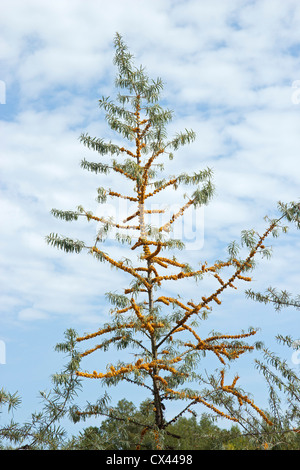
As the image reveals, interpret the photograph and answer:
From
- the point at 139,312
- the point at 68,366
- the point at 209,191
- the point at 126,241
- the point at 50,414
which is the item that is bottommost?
the point at 50,414

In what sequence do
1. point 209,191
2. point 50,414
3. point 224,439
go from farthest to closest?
point 209,191, point 224,439, point 50,414

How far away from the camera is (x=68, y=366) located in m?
7.41

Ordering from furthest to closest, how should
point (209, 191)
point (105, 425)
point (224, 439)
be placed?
1. point (105, 425)
2. point (209, 191)
3. point (224, 439)

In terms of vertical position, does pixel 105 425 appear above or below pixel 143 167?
below

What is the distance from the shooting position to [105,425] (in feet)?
41.0

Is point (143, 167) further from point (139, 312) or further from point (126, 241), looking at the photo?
point (139, 312)

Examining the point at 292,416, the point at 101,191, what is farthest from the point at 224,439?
the point at 101,191

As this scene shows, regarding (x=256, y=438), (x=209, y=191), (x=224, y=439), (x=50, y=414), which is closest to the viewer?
(x=50, y=414)

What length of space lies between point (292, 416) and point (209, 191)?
440 centimetres

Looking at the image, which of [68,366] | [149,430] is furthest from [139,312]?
[149,430]

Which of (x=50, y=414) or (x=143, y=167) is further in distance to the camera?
(x=143, y=167)

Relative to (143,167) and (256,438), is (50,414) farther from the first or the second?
(143,167)

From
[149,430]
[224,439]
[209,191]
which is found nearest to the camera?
[224,439]
